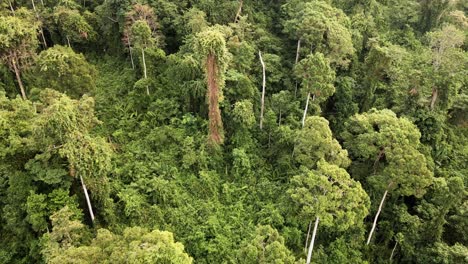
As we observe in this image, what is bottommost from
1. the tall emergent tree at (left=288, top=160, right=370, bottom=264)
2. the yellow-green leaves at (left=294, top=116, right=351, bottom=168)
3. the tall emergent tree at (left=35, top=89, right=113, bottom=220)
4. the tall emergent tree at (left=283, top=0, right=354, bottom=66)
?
the tall emergent tree at (left=288, top=160, right=370, bottom=264)

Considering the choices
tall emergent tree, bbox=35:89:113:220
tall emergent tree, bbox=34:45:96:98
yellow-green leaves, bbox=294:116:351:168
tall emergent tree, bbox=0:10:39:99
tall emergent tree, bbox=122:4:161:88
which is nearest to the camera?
tall emergent tree, bbox=35:89:113:220

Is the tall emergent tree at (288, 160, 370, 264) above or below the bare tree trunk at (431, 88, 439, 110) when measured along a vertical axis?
below

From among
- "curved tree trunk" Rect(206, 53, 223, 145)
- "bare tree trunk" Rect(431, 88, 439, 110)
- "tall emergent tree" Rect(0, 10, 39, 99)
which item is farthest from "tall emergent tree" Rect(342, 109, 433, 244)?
"tall emergent tree" Rect(0, 10, 39, 99)

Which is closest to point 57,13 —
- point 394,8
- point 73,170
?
point 73,170

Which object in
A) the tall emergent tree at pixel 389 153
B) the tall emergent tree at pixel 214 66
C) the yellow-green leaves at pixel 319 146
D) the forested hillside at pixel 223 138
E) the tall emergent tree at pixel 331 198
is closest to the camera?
the forested hillside at pixel 223 138

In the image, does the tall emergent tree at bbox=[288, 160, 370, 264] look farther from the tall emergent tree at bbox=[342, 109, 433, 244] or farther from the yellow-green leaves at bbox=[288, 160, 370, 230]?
the tall emergent tree at bbox=[342, 109, 433, 244]

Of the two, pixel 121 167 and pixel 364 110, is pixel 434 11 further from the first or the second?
pixel 121 167

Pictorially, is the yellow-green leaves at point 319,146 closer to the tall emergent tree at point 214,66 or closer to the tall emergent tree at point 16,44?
the tall emergent tree at point 214,66

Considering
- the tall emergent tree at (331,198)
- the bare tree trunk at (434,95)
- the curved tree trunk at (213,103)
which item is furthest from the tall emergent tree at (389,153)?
the curved tree trunk at (213,103)
